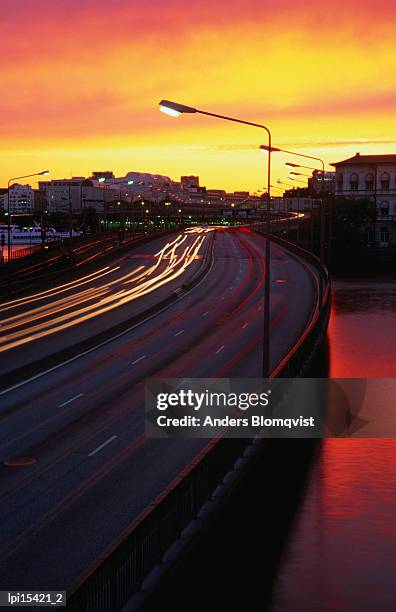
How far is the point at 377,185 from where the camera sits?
165 meters

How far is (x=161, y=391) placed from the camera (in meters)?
36.3

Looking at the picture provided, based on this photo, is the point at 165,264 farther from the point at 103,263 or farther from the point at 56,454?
the point at 56,454

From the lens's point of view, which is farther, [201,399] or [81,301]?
[81,301]

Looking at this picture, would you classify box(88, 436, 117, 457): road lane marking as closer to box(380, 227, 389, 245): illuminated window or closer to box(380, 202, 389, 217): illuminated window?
box(380, 227, 389, 245): illuminated window

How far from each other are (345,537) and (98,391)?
15486mm

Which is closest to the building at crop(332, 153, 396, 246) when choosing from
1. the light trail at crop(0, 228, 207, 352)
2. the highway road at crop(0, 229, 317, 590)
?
the light trail at crop(0, 228, 207, 352)

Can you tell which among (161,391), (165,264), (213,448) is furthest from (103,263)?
(213,448)

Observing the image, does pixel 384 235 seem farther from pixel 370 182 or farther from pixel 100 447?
pixel 100 447

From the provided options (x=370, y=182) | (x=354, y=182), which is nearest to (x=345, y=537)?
(x=370, y=182)

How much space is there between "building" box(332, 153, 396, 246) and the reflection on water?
133999mm

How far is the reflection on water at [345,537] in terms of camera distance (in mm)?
18062

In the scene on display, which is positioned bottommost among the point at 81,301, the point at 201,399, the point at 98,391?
the point at 201,399

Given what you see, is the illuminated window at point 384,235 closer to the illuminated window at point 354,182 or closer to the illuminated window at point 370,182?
the illuminated window at point 370,182

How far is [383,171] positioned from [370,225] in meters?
12.5
